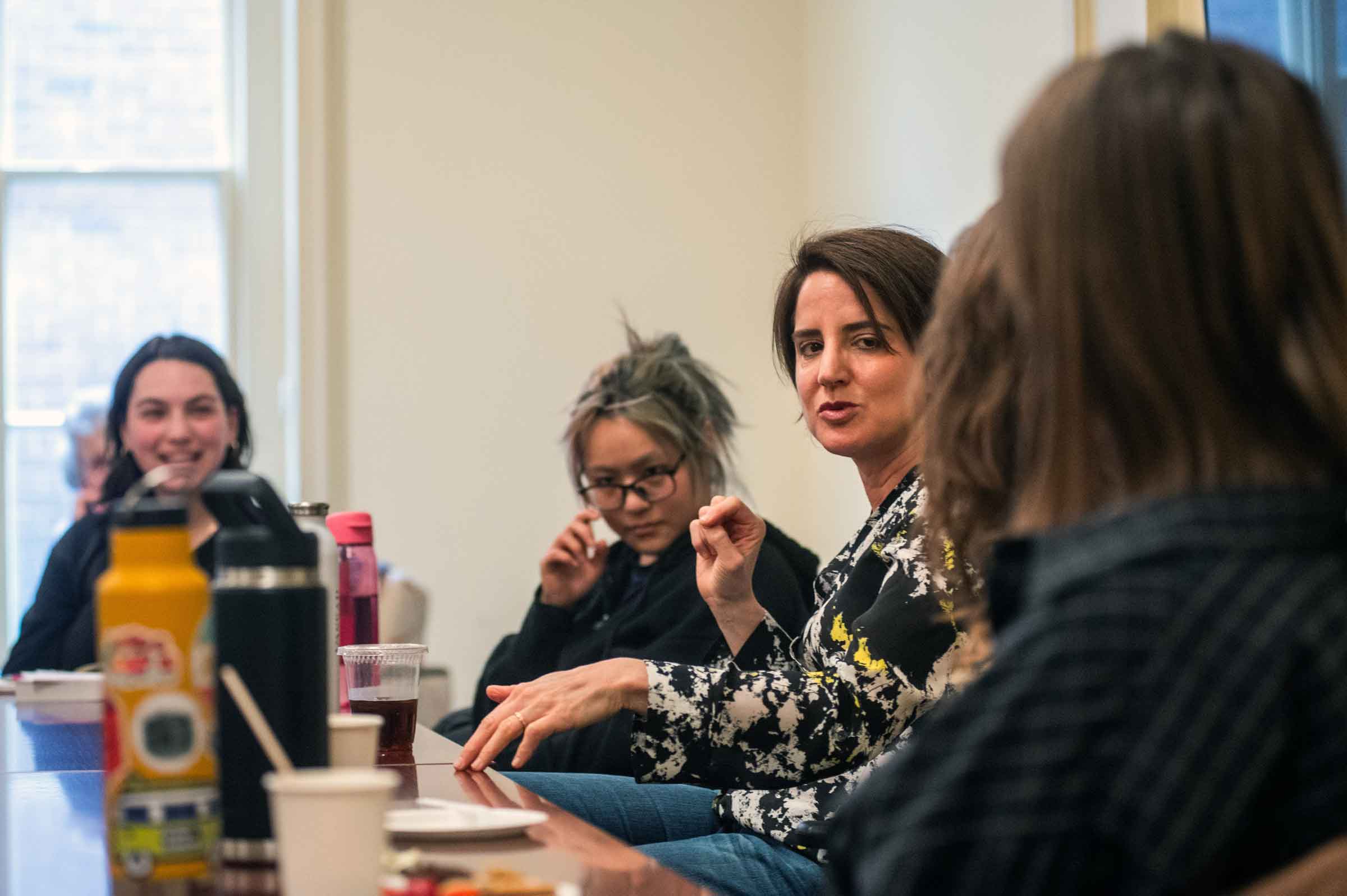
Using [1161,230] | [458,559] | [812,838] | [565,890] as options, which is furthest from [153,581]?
[458,559]

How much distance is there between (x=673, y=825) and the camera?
1.93m

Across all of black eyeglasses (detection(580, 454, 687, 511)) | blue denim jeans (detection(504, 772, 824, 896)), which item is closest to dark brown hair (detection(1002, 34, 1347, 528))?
blue denim jeans (detection(504, 772, 824, 896))

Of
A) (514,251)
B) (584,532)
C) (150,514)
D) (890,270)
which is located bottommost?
(584,532)

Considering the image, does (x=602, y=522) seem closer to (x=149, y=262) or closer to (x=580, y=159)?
(x=580, y=159)

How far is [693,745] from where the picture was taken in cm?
152

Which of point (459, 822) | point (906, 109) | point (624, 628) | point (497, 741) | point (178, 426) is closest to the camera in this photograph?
point (459, 822)

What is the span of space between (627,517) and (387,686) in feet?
3.84

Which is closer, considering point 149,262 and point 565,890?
point 565,890

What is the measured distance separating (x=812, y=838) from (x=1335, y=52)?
1264mm

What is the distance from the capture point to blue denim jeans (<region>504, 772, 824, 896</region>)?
1.58 m

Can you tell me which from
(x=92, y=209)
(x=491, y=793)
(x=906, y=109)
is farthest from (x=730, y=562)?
(x=92, y=209)

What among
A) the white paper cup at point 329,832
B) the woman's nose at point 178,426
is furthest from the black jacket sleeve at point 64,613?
the white paper cup at point 329,832

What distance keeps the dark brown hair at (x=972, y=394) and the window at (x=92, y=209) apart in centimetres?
354

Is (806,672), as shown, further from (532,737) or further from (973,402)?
(973,402)
